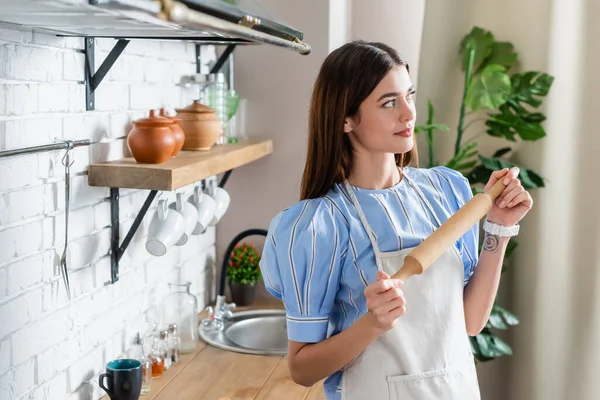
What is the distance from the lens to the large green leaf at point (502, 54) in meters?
2.71

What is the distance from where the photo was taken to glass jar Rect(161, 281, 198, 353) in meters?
2.23

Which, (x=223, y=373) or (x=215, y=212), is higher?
(x=215, y=212)

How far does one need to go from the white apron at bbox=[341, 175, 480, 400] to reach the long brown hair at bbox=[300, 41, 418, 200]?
0.09 meters

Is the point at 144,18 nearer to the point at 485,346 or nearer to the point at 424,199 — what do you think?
the point at 424,199

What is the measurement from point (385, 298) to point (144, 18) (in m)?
0.57

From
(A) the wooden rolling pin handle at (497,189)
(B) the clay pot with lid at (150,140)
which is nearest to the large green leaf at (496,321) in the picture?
(A) the wooden rolling pin handle at (497,189)

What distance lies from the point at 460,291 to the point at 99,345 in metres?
0.86

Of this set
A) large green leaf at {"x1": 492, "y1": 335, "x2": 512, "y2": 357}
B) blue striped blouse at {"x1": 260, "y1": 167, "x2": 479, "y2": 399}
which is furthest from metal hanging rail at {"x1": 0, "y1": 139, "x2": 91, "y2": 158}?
large green leaf at {"x1": 492, "y1": 335, "x2": 512, "y2": 357}

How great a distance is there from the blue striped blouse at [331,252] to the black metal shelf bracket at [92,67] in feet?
1.81

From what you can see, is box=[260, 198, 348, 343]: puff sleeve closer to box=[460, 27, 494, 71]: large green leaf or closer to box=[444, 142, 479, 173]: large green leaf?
box=[444, 142, 479, 173]: large green leaf

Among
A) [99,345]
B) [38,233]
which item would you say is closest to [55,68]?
[38,233]

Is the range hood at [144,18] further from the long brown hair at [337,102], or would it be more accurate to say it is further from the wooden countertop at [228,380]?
the wooden countertop at [228,380]

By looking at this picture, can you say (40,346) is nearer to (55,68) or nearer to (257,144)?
(55,68)

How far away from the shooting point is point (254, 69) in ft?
8.72
